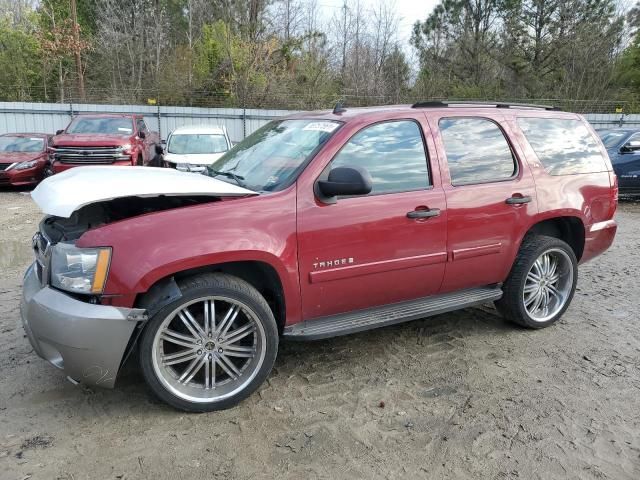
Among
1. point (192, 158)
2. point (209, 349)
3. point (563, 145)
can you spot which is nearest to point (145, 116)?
point (192, 158)

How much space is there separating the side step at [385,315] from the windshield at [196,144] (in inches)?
360

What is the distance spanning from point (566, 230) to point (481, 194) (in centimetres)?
132

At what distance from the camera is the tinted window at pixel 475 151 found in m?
3.87

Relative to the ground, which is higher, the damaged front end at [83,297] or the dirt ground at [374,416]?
the damaged front end at [83,297]

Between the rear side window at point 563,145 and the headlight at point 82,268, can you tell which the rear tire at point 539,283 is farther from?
the headlight at point 82,268

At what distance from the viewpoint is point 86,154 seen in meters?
12.0

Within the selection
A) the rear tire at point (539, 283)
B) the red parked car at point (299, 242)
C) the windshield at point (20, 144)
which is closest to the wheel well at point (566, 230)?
the red parked car at point (299, 242)

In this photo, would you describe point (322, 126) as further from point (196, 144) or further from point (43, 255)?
point (196, 144)

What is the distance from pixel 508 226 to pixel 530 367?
108cm

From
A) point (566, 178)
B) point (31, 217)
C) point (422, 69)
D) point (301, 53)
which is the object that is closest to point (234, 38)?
point (301, 53)

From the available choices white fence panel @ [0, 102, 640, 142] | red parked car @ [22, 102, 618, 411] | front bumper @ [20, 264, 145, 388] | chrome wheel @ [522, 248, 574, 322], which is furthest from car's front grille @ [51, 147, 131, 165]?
chrome wheel @ [522, 248, 574, 322]

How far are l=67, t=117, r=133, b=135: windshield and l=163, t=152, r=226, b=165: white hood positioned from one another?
212 cm

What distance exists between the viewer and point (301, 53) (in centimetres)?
2916

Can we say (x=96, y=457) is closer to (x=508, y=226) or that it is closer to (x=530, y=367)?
(x=530, y=367)
